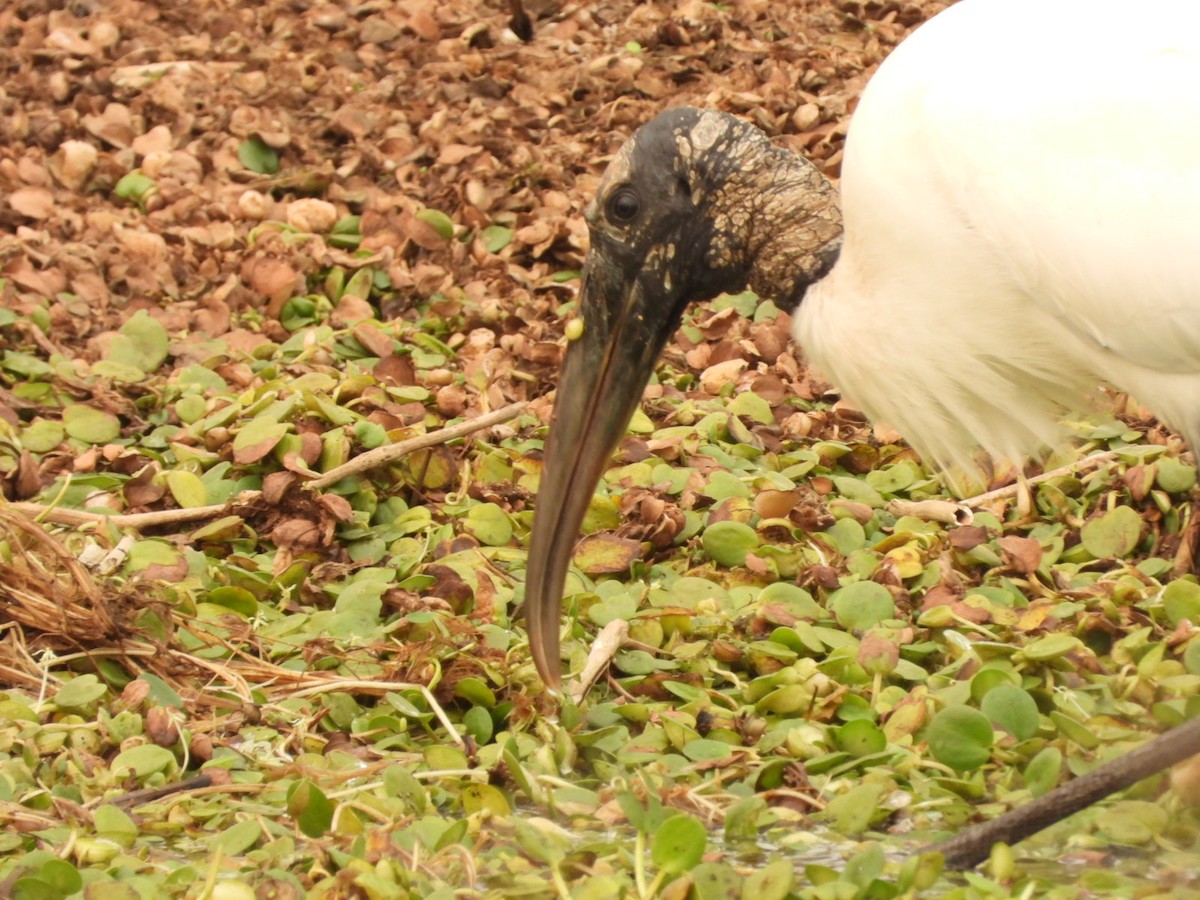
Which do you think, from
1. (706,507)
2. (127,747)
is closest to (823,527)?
(706,507)

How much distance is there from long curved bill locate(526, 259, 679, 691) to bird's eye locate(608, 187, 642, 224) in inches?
3.7

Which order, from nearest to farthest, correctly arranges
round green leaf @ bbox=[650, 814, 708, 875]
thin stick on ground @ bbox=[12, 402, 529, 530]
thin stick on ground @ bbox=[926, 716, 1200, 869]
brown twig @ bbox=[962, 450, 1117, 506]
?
round green leaf @ bbox=[650, 814, 708, 875] < thin stick on ground @ bbox=[926, 716, 1200, 869] < thin stick on ground @ bbox=[12, 402, 529, 530] < brown twig @ bbox=[962, 450, 1117, 506]

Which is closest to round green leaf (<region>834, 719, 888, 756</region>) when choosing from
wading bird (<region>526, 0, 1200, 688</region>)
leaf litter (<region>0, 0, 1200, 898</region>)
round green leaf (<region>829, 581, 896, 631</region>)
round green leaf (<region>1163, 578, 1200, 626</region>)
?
leaf litter (<region>0, 0, 1200, 898</region>)

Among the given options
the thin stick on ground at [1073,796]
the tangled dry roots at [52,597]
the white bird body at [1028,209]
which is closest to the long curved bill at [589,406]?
the white bird body at [1028,209]

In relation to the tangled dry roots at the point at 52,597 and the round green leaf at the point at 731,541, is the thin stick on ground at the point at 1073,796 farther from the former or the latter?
the tangled dry roots at the point at 52,597


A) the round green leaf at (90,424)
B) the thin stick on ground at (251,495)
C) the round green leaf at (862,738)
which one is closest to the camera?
the round green leaf at (862,738)

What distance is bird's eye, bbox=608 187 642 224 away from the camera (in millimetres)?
3293

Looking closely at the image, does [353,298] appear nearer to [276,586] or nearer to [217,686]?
[276,586]

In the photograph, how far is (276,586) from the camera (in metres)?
3.64

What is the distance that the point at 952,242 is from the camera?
9.57ft

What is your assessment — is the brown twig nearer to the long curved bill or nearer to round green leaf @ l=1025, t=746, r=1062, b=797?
the long curved bill

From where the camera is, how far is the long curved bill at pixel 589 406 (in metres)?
3.27

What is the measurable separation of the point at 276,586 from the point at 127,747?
28.1 inches

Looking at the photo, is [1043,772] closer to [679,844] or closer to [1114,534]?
[679,844]
